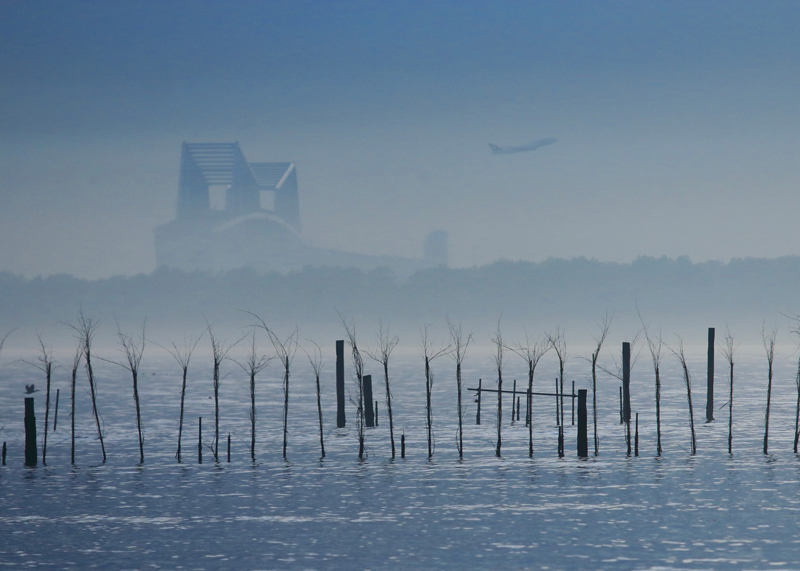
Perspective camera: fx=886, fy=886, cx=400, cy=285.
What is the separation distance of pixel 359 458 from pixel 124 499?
11.6 metres

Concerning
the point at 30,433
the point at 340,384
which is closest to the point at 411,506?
the point at 30,433

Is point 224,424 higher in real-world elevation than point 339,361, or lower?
lower

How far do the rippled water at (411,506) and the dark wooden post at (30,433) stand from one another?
102 centimetres

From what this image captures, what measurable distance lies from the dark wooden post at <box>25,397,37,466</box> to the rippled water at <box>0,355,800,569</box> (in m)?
1.02

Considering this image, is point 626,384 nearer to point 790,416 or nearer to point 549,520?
point 790,416

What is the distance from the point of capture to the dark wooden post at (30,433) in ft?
115

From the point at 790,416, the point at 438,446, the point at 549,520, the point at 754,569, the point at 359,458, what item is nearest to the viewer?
the point at 754,569

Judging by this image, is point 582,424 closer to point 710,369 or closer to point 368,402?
point 710,369

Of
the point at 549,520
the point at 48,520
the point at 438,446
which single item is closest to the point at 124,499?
the point at 48,520

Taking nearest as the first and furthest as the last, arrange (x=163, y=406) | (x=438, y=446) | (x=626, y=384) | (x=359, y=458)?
(x=359, y=458) < (x=438, y=446) < (x=626, y=384) < (x=163, y=406)

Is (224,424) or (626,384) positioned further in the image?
(224,424)

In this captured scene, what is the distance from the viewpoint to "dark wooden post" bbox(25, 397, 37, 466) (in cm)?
3494

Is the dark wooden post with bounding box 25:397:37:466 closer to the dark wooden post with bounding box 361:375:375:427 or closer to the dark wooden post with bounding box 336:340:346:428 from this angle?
the dark wooden post with bounding box 336:340:346:428

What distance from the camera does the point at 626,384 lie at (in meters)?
48.6
